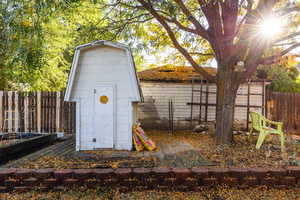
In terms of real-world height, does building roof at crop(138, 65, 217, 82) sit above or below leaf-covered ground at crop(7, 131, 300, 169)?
above

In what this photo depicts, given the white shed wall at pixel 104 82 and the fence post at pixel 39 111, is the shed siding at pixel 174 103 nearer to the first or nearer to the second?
the white shed wall at pixel 104 82

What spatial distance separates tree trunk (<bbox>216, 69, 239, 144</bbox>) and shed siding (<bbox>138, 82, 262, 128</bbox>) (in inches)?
136

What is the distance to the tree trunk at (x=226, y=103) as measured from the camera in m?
5.59

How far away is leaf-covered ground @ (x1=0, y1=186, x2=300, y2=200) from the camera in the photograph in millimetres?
3172

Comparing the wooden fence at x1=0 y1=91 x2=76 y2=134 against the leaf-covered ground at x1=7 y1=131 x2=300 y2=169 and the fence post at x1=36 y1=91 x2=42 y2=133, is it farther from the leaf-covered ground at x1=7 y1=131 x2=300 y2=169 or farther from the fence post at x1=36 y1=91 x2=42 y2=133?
the leaf-covered ground at x1=7 y1=131 x2=300 y2=169

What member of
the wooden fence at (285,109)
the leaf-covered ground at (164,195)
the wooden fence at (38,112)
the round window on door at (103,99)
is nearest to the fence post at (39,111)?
the wooden fence at (38,112)

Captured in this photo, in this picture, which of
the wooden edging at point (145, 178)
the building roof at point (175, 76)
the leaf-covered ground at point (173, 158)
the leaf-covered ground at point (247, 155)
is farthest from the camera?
the building roof at point (175, 76)

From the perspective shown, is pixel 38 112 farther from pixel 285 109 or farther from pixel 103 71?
pixel 285 109

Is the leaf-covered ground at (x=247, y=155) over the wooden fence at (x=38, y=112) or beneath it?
beneath

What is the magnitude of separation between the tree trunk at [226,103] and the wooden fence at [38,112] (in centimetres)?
648

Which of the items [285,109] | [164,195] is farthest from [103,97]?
[285,109]

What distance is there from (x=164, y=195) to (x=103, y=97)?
118 inches

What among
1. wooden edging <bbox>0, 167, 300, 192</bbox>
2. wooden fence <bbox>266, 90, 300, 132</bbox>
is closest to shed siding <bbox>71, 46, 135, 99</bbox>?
wooden edging <bbox>0, 167, 300, 192</bbox>

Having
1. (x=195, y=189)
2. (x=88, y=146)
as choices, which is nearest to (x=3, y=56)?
(x=88, y=146)
